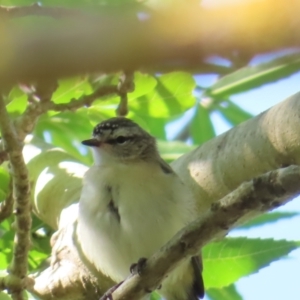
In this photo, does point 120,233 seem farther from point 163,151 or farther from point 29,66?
point 29,66

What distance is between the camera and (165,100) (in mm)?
4246

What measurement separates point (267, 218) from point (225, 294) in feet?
2.17

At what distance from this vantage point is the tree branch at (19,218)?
2.89 meters

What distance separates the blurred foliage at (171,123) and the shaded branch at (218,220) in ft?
3.72

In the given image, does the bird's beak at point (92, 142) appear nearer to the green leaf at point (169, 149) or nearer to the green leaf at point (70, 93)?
the green leaf at point (70, 93)

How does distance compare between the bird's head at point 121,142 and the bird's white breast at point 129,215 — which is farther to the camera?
the bird's head at point 121,142

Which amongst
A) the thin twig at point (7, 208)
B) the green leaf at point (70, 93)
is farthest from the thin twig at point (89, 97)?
the thin twig at point (7, 208)

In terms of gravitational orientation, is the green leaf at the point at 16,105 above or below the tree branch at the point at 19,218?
above

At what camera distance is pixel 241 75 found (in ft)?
12.8

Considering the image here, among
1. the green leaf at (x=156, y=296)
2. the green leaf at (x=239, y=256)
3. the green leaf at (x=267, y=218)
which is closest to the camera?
the green leaf at (x=239, y=256)

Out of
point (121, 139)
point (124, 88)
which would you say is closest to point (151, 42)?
point (124, 88)

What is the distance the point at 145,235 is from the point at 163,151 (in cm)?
125

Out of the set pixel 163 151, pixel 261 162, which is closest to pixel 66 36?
pixel 261 162

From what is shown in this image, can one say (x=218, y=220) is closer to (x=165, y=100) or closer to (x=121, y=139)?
(x=165, y=100)
